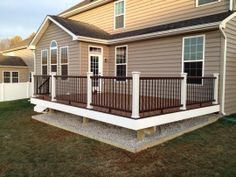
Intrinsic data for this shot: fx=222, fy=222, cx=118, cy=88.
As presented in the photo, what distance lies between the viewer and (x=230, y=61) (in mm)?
8180

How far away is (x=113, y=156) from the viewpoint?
5371 mm

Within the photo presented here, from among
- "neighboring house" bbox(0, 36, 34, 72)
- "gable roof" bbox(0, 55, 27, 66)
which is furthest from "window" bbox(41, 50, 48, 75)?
"gable roof" bbox(0, 55, 27, 66)

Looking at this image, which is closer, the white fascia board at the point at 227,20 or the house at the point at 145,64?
the house at the point at 145,64

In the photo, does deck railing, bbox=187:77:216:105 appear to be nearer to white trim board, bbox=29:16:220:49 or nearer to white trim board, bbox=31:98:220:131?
white trim board, bbox=31:98:220:131

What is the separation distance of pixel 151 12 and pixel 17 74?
15.2 metres

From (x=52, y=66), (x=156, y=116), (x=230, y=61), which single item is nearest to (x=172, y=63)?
(x=230, y=61)

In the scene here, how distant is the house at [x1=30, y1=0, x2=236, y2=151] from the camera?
6543 millimetres

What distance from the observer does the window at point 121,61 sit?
11.8 meters

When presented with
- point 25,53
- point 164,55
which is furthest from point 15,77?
point 164,55

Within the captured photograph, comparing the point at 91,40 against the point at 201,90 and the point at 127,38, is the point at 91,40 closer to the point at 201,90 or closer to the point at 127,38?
the point at 127,38

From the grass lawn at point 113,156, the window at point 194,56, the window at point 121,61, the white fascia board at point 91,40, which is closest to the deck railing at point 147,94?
the window at point 194,56

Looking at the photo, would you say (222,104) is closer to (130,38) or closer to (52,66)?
(130,38)

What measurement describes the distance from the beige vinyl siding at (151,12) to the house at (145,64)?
1.7 inches

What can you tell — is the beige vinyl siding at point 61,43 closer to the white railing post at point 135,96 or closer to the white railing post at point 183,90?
the white railing post at point 183,90
